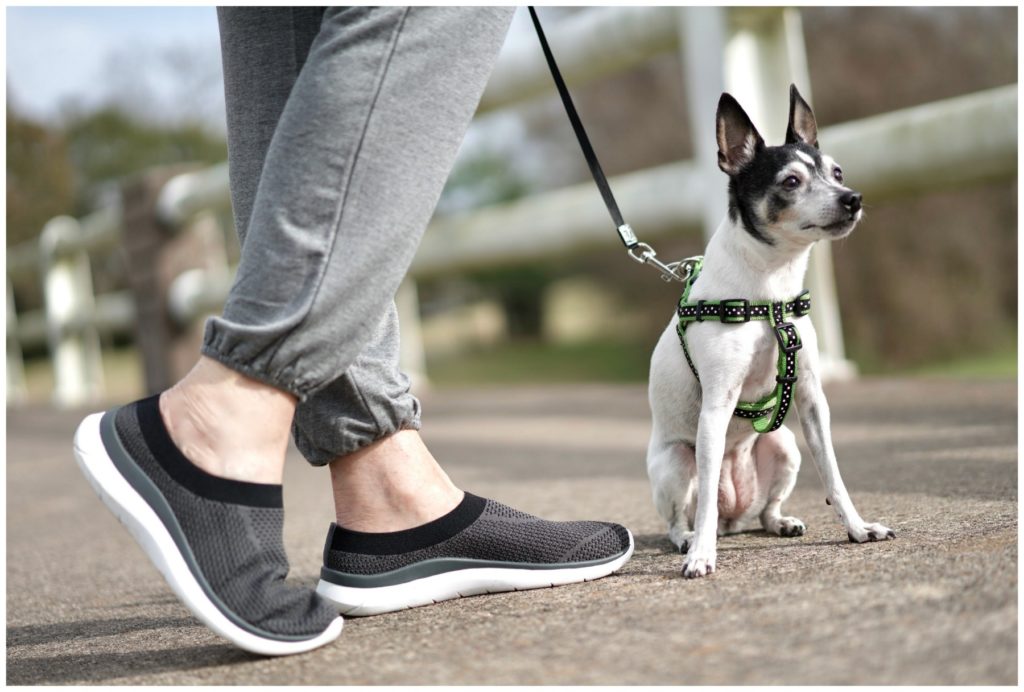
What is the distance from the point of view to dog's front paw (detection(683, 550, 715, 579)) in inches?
60.1

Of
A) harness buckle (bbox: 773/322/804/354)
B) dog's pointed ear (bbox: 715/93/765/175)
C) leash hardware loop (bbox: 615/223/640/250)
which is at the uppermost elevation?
Answer: dog's pointed ear (bbox: 715/93/765/175)

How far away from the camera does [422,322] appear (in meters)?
14.6

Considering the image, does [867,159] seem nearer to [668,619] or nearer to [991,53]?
[668,619]

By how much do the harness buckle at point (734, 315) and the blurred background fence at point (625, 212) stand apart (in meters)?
1.14

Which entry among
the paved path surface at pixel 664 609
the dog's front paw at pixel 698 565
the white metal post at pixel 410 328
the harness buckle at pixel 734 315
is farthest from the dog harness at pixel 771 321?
the white metal post at pixel 410 328

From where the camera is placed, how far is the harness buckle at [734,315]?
176 cm

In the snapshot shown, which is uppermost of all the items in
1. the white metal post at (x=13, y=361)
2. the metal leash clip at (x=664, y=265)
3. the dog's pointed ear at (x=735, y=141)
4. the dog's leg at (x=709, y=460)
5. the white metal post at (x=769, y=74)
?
the white metal post at (x=769, y=74)

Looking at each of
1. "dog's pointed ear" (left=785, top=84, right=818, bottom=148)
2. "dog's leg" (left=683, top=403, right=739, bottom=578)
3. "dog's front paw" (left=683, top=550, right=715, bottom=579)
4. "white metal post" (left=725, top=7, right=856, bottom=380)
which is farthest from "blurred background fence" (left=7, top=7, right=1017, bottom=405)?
"dog's front paw" (left=683, top=550, right=715, bottom=579)

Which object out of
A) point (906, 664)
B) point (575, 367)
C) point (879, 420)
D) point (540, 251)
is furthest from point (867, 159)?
point (575, 367)

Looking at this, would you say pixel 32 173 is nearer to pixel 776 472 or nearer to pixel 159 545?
pixel 776 472

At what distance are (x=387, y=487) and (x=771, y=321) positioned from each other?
70 cm

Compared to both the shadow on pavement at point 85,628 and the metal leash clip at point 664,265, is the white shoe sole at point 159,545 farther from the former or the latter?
the metal leash clip at point 664,265

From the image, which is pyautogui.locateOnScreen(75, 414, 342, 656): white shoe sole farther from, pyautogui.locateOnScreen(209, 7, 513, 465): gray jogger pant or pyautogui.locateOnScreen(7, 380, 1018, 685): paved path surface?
pyautogui.locateOnScreen(209, 7, 513, 465): gray jogger pant

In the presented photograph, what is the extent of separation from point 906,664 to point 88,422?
1.01m
